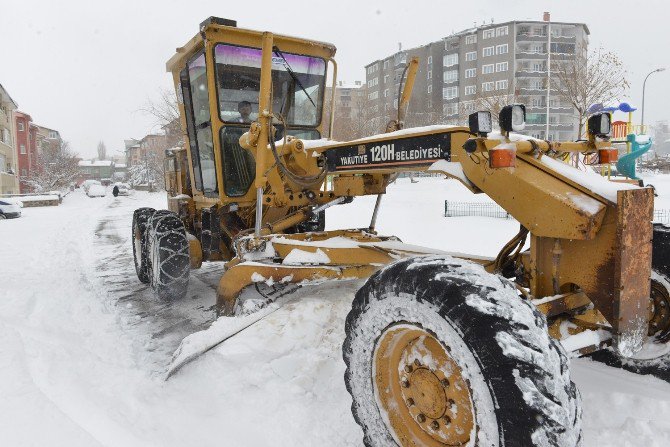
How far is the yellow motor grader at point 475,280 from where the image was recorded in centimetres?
199

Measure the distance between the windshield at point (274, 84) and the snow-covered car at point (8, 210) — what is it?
18.8 meters

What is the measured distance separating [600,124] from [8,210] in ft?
73.5

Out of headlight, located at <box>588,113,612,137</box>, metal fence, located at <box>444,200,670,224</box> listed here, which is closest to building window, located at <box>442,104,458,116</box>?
metal fence, located at <box>444,200,670,224</box>

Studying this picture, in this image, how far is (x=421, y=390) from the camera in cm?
242

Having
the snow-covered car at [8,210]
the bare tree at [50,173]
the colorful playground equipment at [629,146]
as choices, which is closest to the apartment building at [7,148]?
the bare tree at [50,173]

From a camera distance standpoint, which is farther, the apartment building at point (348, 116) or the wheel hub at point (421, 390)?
the apartment building at point (348, 116)

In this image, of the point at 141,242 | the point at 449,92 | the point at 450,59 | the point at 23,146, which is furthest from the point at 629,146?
the point at 450,59

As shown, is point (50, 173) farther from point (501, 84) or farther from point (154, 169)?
point (501, 84)

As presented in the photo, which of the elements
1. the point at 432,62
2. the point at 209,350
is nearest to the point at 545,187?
the point at 209,350

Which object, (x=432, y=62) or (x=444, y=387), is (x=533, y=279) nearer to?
(x=444, y=387)

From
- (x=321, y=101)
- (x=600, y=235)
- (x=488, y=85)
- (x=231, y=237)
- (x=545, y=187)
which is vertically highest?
(x=488, y=85)

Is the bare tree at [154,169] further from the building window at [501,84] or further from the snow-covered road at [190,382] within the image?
the building window at [501,84]

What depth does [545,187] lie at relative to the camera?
103 inches

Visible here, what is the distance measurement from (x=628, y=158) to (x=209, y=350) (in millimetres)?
10720
